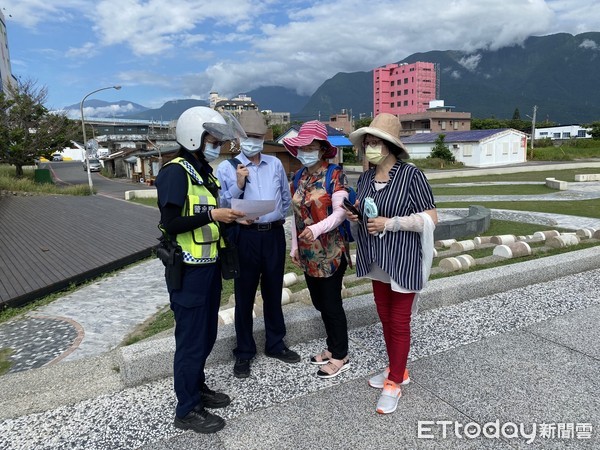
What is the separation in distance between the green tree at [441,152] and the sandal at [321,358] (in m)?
45.2

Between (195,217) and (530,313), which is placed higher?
(195,217)

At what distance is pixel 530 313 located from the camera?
4172mm

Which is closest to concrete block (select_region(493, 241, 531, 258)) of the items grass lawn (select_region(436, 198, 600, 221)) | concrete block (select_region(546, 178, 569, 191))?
grass lawn (select_region(436, 198, 600, 221))

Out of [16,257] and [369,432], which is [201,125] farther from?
[16,257]

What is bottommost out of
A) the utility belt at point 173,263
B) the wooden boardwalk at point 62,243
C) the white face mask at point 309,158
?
the wooden boardwalk at point 62,243

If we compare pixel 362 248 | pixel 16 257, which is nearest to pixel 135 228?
pixel 16 257

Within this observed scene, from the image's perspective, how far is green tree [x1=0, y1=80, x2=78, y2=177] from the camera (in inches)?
994

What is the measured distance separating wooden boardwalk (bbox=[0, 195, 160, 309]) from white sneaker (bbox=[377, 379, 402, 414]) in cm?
592

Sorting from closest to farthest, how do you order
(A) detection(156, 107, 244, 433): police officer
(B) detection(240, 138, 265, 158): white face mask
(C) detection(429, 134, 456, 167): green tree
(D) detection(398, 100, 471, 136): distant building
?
(A) detection(156, 107, 244, 433): police officer → (B) detection(240, 138, 265, 158): white face mask → (C) detection(429, 134, 456, 167): green tree → (D) detection(398, 100, 471, 136): distant building

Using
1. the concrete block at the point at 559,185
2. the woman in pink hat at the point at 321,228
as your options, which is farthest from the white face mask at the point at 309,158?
the concrete block at the point at 559,185

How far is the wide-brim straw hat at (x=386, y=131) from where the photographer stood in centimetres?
266

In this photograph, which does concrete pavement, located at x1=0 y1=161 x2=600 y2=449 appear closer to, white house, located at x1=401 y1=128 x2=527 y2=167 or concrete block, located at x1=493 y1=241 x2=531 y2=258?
concrete block, located at x1=493 y1=241 x2=531 y2=258

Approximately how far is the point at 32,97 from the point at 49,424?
32.2 meters

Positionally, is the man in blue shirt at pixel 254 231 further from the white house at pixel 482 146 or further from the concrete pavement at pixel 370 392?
the white house at pixel 482 146
